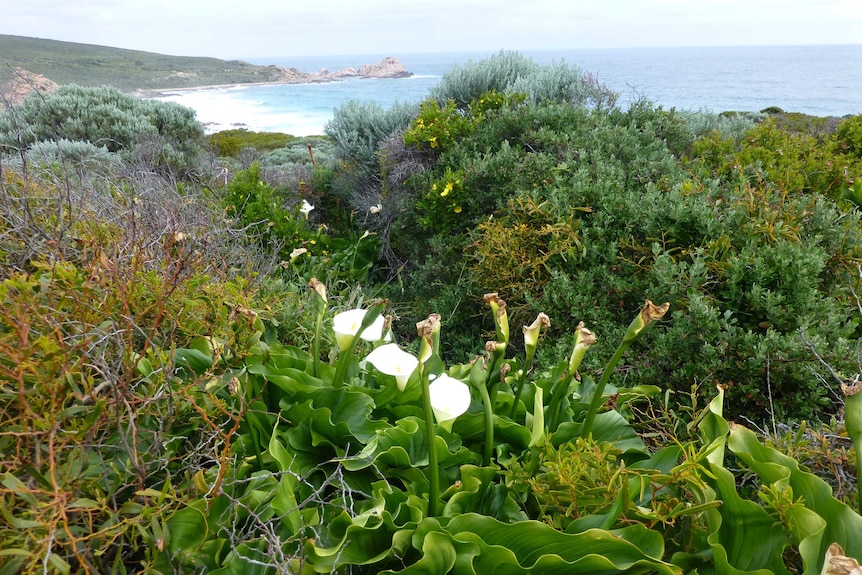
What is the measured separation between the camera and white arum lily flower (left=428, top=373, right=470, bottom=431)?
1335 mm

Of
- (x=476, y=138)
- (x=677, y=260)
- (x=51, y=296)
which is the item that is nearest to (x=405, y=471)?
(x=51, y=296)

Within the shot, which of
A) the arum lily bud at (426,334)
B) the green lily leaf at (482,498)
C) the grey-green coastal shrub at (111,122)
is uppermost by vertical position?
the grey-green coastal shrub at (111,122)

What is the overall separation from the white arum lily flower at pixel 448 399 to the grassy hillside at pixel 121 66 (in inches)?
867

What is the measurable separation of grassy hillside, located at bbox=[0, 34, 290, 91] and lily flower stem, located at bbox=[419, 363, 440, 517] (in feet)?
72.5

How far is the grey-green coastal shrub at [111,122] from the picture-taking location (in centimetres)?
640

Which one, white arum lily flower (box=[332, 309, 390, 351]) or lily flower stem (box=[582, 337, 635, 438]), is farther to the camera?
white arum lily flower (box=[332, 309, 390, 351])

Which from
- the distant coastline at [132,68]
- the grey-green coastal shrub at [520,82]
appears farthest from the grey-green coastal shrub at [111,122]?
the distant coastline at [132,68]

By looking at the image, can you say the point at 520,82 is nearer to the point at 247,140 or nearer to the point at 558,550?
the point at 558,550

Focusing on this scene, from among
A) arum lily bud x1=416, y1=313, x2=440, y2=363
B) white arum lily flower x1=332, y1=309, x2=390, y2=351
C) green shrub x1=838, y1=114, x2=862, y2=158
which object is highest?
green shrub x1=838, y1=114, x2=862, y2=158

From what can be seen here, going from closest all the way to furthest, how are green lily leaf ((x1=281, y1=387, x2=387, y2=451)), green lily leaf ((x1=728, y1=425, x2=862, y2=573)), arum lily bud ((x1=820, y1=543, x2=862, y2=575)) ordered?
1. arum lily bud ((x1=820, y1=543, x2=862, y2=575))
2. green lily leaf ((x1=728, y1=425, x2=862, y2=573))
3. green lily leaf ((x1=281, y1=387, x2=387, y2=451))

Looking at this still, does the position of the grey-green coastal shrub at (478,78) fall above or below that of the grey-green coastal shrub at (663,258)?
above

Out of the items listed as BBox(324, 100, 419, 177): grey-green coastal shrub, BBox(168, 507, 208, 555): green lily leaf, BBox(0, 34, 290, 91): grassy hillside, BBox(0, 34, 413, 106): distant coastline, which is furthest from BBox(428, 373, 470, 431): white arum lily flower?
BBox(0, 34, 290, 91): grassy hillside

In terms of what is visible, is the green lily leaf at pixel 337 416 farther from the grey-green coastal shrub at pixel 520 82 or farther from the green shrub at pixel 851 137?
the green shrub at pixel 851 137

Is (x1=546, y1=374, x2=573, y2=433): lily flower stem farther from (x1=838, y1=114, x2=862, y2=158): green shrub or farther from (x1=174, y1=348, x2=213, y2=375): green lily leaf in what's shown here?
(x1=838, y1=114, x2=862, y2=158): green shrub
